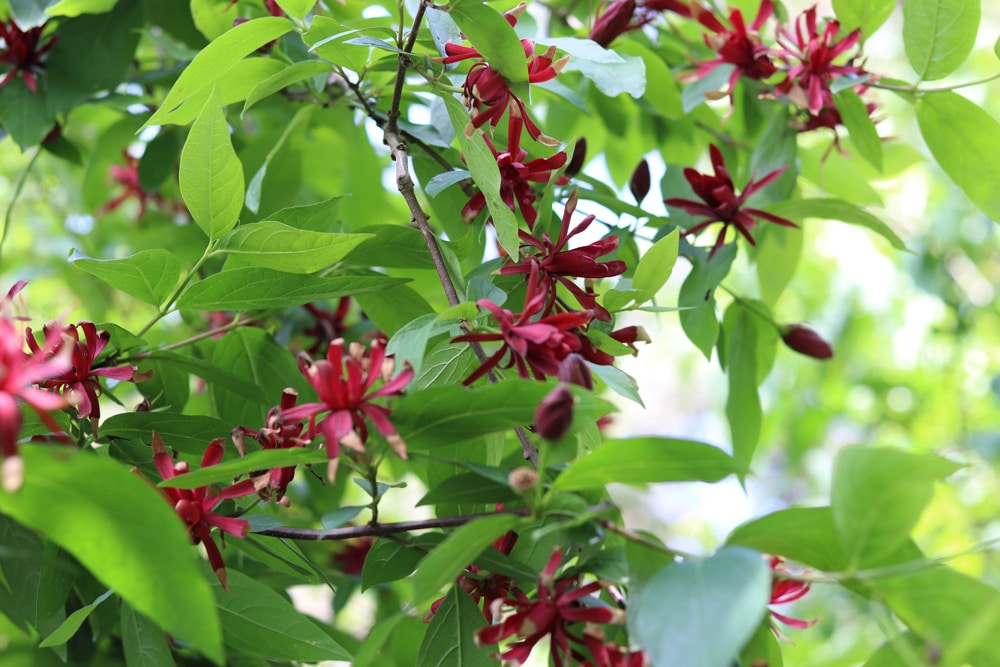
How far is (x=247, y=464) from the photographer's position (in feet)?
1.25

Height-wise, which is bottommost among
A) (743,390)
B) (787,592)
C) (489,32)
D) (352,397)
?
(743,390)

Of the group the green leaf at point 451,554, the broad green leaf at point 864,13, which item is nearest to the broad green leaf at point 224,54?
the green leaf at point 451,554

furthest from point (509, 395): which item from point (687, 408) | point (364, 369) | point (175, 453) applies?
point (687, 408)

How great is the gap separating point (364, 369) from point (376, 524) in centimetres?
8

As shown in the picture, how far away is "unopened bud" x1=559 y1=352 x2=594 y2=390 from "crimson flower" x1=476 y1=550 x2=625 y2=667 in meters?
0.08

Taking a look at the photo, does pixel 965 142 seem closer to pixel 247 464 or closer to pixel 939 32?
pixel 939 32

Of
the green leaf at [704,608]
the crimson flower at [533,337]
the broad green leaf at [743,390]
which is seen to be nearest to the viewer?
the green leaf at [704,608]

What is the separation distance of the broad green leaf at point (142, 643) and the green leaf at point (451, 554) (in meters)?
0.20

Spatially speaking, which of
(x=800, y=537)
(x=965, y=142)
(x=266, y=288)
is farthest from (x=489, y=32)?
(x=965, y=142)

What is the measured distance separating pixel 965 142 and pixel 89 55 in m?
0.72

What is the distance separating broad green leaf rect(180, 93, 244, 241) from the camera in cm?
47

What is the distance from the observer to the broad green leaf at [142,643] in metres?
0.47

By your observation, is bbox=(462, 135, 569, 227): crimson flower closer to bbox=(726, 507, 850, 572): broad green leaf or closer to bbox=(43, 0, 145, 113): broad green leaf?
bbox=(726, 507, 850, 572): broad green leaf

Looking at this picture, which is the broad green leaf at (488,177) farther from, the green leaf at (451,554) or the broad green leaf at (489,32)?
the green leaf at (451,554)
